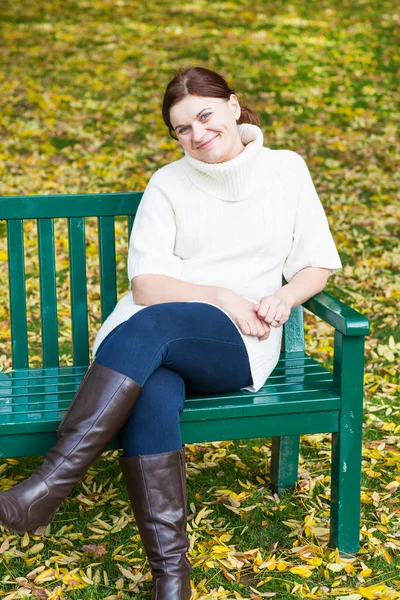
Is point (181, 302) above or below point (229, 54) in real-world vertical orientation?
below

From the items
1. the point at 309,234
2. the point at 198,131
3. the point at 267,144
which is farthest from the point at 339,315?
the point at 267,144

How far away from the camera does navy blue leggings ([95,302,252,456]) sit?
2734mm

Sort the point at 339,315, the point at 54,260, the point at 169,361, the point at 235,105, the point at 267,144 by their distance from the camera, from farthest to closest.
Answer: the point at 267,144 → the point at 54,260 → the point at 235,105 → the point at 339,315 → the point at 169,361

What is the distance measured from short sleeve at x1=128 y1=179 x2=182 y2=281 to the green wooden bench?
32cm

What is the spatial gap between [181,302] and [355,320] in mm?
590

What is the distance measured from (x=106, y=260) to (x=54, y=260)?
207 mm

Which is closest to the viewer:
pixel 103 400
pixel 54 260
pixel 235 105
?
pixel 103 400

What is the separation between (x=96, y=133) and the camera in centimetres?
892

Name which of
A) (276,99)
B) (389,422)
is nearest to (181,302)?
(389,422)

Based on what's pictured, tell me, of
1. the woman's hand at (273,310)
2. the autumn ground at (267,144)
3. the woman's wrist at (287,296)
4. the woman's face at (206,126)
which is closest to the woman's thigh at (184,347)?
the woman's hand at (273,310)

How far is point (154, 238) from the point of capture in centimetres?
315

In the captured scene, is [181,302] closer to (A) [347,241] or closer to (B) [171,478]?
(B) [171,478]

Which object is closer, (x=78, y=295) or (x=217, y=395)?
(x=217, y=395)

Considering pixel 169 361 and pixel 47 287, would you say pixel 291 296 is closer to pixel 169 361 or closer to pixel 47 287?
pixel 169 361
